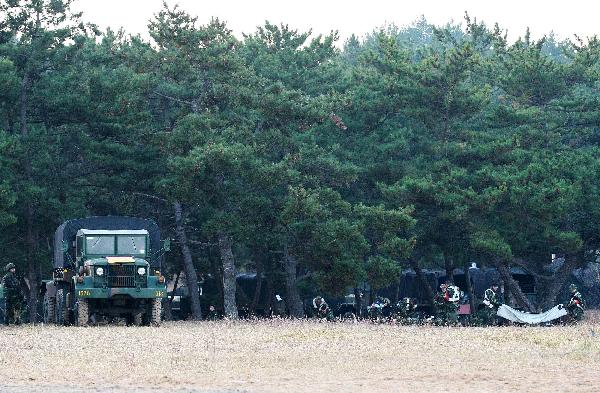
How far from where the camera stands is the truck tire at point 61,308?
35.0 m

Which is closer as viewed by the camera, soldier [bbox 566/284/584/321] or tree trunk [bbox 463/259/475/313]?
soldier [bbox 566/284/584/321]

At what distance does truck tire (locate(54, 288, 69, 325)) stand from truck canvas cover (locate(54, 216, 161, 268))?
0.82 metres

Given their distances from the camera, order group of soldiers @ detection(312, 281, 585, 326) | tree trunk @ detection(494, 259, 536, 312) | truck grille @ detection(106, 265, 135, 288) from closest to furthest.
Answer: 1. truck grille @ detection(106, 265, 135, 288)
2. group of soldiers @ detection(312, 281, 585, 326)
3. tree trunk @ detection(494, 259, 536, 312)

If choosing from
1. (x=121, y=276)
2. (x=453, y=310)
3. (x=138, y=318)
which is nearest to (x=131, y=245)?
(x=121, y=276)

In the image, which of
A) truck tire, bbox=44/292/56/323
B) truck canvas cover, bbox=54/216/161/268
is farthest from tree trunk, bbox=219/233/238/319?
truck canvas cover, bbox=54/216/161/268

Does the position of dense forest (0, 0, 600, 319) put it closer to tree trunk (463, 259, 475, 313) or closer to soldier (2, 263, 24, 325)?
tree trunk (463, 259, 475, 313)

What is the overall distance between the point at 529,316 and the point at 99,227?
13.1 metres

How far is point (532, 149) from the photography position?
151ft

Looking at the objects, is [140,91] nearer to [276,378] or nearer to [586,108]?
[586,108]

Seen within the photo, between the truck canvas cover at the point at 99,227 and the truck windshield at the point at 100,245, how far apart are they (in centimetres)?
69

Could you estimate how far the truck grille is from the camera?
110 ft

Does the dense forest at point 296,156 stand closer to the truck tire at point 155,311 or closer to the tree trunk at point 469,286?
the tree trunk at point 469,286

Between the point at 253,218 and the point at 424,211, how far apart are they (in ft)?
21.5

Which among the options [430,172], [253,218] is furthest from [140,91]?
[430,172]
